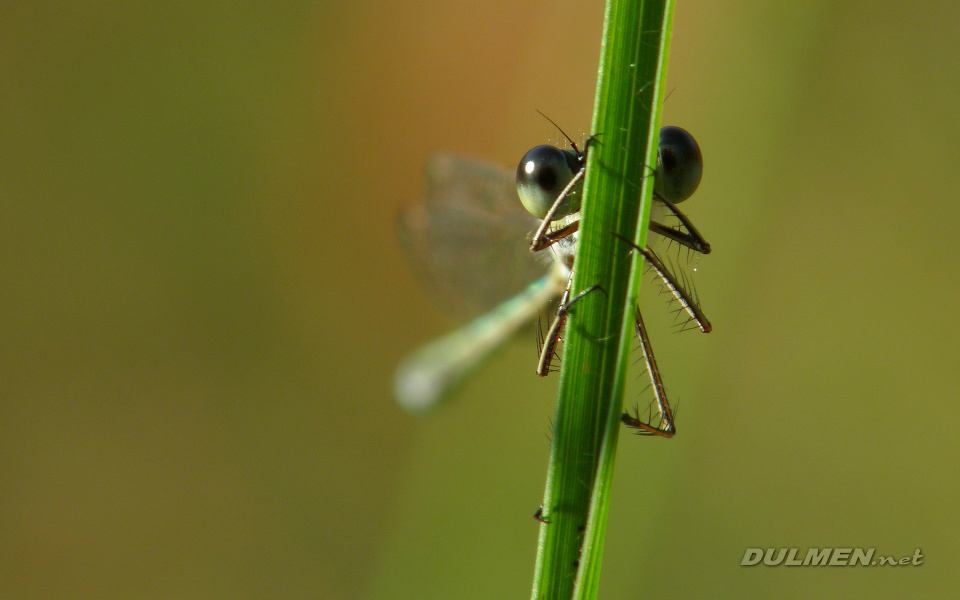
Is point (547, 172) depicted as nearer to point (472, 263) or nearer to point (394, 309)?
point (472, 263)

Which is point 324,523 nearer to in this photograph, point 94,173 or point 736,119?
point 94,173

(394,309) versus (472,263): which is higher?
(394,309)

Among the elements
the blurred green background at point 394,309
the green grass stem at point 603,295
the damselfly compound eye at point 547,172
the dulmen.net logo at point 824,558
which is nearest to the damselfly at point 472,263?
the blurred green background at point 394,309

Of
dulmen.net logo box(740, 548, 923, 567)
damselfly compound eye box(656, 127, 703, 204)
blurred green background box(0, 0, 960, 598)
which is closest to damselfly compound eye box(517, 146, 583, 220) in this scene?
→ damselfly compound eye box(656, 127, 703, 204)

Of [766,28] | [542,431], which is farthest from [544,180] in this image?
[766,28]

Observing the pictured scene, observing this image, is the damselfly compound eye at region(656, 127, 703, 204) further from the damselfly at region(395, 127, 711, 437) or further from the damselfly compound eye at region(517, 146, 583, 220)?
the damselfly at region(395, 127, 711, 437)

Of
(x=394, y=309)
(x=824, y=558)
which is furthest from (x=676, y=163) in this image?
(x=394, y=309)
